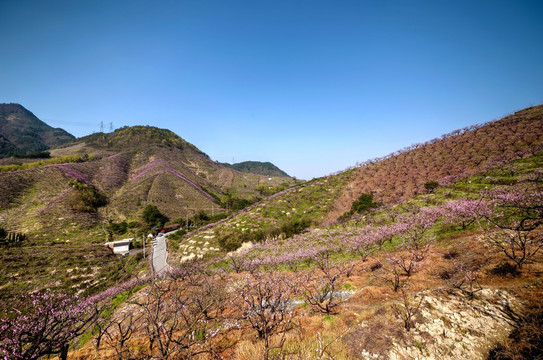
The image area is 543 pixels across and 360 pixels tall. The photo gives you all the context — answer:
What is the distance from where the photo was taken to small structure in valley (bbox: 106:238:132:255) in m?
41.5

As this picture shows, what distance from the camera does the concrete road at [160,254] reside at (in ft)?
94.0

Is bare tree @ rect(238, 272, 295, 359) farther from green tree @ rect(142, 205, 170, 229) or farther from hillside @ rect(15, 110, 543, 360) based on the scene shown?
green tree @ rect(142, 205, 170, 229)

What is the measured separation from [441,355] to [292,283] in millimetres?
7546

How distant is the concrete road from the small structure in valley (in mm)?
5449

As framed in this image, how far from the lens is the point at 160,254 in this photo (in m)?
37.8

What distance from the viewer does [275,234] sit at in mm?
28562

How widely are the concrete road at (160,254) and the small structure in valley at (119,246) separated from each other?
5449 millimetres

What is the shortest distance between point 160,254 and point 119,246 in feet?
42.0

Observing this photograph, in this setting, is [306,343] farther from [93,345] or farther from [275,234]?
[275,234]

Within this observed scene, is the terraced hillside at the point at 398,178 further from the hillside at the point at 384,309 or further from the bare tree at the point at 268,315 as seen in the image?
the bare tree at the point at 268,315

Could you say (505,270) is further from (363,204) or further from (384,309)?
(363,204)

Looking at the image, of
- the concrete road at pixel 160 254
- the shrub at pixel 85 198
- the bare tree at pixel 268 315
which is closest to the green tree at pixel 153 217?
the concrete road at pixel 160 254

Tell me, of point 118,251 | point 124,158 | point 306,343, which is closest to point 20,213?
point 118,251

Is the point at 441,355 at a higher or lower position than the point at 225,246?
higher
